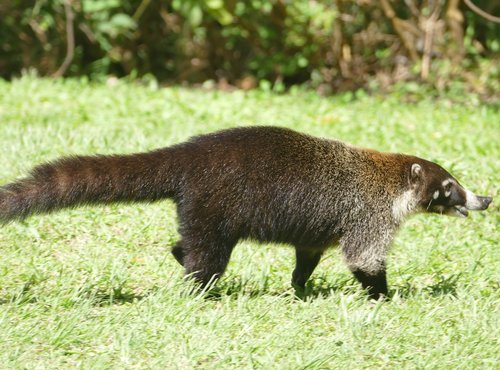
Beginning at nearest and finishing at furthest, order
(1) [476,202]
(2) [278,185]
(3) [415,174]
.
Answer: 1. (2) [278,185]
2. (3) [415,174]
3. (1) [476,202]

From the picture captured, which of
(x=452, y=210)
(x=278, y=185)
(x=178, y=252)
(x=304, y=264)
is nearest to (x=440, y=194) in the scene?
(x=452, y=210)

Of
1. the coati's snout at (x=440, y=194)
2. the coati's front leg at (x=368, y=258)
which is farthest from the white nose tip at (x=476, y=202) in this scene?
the coati's front leg at (x=368, y=258)

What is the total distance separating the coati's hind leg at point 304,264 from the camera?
5063mm

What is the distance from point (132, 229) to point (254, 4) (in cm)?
536

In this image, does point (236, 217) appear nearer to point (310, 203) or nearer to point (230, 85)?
point (310, 203)

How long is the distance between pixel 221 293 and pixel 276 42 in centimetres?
667

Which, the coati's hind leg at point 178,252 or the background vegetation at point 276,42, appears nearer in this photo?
the coati's hind leg at point 178,252

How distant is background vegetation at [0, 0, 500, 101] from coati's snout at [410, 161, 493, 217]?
17.7 feet

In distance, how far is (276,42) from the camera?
36.1 ft

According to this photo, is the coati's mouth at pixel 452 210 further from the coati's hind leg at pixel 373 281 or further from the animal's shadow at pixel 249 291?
the coati's hind leg at pixel 373 281

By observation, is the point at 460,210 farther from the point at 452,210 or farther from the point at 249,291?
the point at 249,291

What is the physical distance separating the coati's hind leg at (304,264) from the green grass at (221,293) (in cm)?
10

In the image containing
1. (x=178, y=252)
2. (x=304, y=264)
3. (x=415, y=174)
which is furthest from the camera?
(x=415, y=174)

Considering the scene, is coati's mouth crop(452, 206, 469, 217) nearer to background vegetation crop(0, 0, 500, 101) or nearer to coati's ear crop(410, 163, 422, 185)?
coati's ear crop(410, 163, 422, 185)
